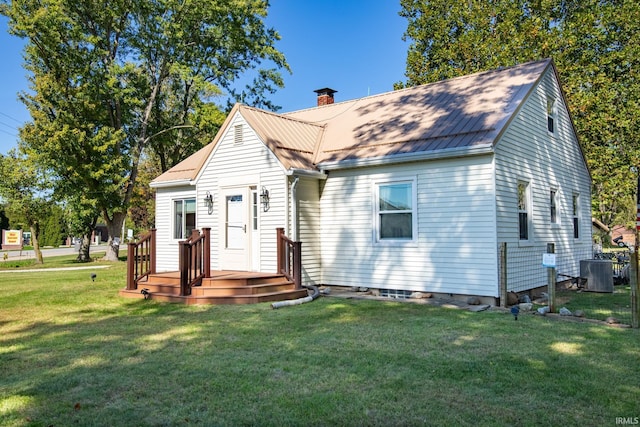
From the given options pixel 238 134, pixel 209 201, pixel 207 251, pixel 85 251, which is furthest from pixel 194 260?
pixel 85 251

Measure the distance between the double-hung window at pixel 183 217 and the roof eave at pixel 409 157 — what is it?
5.15 metres

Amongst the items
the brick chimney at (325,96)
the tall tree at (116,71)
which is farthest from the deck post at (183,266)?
the tall tree at (116,71)

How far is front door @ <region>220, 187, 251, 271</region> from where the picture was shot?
11.4m

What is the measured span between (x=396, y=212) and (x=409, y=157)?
1295 mm

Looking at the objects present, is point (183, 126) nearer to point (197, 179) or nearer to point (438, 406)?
point (197, 179)

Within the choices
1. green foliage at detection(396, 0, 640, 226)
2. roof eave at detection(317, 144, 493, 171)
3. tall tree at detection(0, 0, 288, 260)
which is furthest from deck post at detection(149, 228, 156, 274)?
green foliage at detection(396, 0, 640, 226)

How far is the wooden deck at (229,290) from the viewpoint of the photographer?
30.6ft

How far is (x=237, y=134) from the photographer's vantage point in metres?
11.9

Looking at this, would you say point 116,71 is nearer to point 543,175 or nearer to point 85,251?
point 85,251

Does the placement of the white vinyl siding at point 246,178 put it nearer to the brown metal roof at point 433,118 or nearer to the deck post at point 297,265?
the deck post at point 297,265

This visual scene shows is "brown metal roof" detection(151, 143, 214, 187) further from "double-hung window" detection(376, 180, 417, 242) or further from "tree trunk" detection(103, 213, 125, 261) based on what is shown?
"tree trunk" detection(103, 213, 125, 261)

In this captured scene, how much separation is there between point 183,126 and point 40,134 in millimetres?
6788

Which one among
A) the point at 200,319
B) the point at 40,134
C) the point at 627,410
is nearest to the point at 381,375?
the point at 627,410

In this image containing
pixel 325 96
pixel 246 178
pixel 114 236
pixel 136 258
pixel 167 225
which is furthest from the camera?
pixel 114 236
